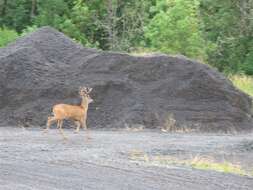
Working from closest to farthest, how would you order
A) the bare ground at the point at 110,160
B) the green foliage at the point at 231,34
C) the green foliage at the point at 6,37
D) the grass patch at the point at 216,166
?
the bare ground at the point at 110,160 < the grass patch at the point at 216,166 < the green foliage at the point at 6,37 < the green foliage at the point at 231,34

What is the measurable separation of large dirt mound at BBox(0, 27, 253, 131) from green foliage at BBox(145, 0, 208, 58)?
10284 millimetres

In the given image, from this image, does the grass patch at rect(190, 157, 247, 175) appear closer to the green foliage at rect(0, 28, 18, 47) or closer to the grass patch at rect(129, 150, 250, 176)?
the grass patch at rect(129, 150, 250, 176)

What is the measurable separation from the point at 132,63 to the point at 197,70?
2.16 m

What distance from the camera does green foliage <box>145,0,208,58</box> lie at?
3678 cm

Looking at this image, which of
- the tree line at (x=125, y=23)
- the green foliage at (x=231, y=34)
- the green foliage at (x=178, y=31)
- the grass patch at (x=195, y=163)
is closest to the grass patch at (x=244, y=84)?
the green foliage at (x=178, y=31)

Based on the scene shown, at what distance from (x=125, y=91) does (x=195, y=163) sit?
10445 millimetres

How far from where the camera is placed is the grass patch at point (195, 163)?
1512 centimetres

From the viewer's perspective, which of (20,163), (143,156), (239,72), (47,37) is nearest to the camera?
(20,163)

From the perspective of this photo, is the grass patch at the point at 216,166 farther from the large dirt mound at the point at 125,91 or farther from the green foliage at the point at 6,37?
the green foliage at the point at 6,37

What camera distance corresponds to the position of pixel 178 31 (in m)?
37.0

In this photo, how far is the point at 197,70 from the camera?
26344mm

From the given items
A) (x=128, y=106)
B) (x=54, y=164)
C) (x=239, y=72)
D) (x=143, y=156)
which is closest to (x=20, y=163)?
(x=54, y=164)

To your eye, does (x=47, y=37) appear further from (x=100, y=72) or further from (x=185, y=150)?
(x=185, y=150)

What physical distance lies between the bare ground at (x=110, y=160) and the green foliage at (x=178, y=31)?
14269 millimetres
